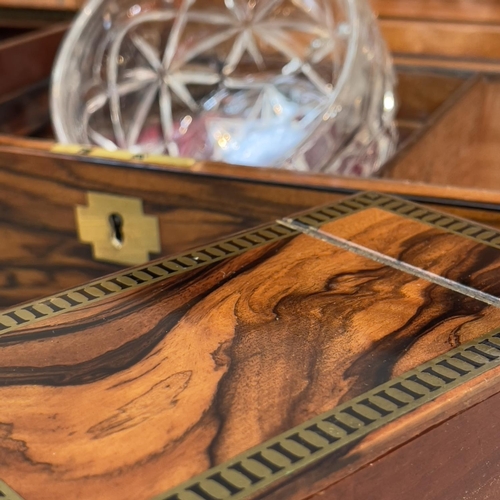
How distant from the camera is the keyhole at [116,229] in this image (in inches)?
54.3

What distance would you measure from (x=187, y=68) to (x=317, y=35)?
0.27m

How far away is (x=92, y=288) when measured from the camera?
0.84 metres

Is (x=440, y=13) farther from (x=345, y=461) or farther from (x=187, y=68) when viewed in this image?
(x=345, y=461)

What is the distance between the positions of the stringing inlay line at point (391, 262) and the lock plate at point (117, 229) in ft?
1.36

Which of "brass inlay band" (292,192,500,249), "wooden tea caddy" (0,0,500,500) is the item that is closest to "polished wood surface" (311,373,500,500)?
"wooden tea caddy" (0,0,500,500)

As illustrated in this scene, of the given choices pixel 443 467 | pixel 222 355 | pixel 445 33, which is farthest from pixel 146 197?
pixel 445 33

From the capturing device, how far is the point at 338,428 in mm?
643

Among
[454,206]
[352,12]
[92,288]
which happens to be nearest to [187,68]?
[352,12]

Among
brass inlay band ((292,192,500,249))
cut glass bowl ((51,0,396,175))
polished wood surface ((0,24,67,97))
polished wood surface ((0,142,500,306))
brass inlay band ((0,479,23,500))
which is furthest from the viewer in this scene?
polished wood surface ((0,24,67,97))

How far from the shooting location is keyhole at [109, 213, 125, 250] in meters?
1.38

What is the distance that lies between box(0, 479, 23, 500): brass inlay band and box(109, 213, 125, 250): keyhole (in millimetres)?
804

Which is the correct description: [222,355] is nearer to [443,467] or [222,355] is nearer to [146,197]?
[443,467]

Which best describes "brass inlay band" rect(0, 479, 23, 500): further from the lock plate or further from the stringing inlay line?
the lock plate

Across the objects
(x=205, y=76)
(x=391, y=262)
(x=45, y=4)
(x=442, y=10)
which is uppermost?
(x=45, y=4)
